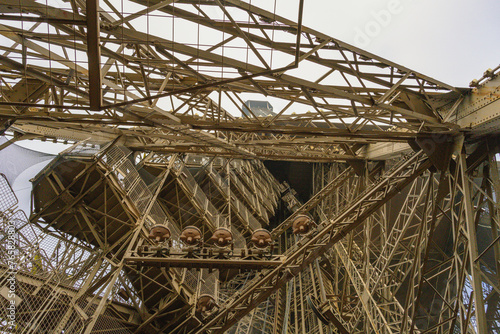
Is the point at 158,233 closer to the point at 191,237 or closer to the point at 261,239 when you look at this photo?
the point at 191,237

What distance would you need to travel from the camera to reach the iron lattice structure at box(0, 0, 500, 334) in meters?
8.76

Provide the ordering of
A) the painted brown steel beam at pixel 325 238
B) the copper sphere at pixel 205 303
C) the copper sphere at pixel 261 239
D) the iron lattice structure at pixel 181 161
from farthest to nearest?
the copper sphere at pixel 205 303 → the painted brown steel beam at pixel 325 238 → the copper sphere at pixel 261 239 → the iron lattice structure at pixel 181 161

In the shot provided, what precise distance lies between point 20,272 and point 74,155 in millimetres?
3955

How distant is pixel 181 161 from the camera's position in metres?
18.5

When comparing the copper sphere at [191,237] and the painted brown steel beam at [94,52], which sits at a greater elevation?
the painted brown steel beam at [94,52]

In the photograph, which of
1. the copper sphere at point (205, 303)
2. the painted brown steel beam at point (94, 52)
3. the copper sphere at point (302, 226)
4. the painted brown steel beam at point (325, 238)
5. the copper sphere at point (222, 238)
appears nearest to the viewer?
the painted brown steel beam at point (94, 52)

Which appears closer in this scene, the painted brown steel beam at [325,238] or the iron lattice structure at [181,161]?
the iron lattice structure at [181,161]

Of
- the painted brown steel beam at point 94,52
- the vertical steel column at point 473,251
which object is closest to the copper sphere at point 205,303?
the vertical steel column at point 473,251

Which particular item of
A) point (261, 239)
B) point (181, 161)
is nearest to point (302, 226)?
point (261, 239)

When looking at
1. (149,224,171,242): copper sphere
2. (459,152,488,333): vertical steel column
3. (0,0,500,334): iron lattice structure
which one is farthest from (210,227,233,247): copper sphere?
(459,152,488,333): vertical steel column

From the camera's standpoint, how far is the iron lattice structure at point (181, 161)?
8.76 metres

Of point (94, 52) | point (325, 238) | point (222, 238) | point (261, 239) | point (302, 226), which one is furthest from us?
point (325, 238)

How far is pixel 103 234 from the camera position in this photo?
15.0 m

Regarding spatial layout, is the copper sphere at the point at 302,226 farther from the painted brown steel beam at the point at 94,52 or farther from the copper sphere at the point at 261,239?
the painted brown steel beam at the point at 94,52
